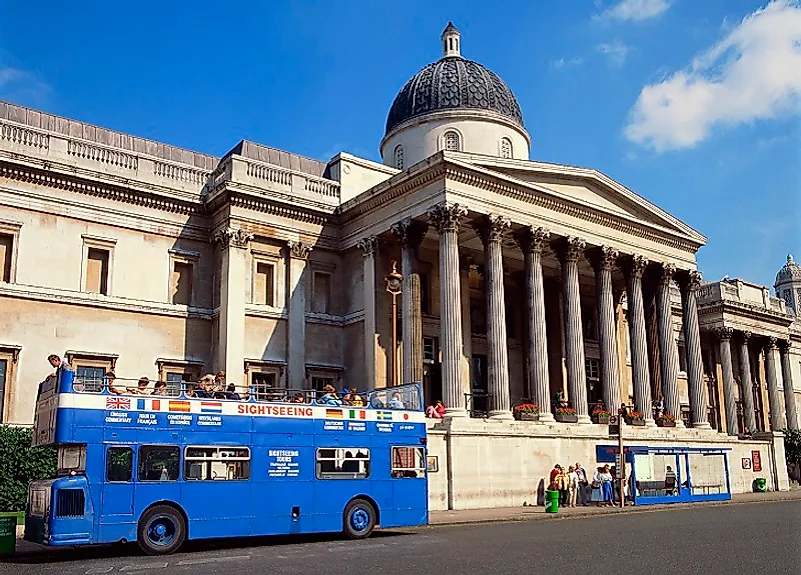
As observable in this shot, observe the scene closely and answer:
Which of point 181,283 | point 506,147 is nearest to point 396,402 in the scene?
point 181,283

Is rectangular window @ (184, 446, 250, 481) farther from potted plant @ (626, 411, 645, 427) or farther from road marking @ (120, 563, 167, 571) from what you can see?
potted plant @ (626, 411, 645, 427)

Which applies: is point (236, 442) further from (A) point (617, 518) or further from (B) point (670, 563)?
(A) point (617, 518)

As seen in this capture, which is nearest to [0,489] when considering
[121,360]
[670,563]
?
[121,360]

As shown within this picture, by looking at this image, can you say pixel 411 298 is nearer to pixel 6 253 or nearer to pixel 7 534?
pixel 6 253

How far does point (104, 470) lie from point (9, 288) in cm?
1530

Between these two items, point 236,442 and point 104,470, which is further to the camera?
point 236,442

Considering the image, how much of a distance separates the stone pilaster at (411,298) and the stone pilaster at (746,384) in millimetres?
30183

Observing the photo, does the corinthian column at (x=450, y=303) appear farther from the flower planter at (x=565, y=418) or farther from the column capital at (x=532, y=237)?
the flower planter at (x=565, y=418)

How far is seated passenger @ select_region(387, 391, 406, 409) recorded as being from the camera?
20.4 m

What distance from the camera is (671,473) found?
3166 centimetres

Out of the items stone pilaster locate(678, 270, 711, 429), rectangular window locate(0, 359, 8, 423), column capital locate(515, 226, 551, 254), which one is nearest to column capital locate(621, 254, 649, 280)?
stone pilaster locate(678, 270, 711, 429)

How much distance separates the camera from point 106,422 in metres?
16.3

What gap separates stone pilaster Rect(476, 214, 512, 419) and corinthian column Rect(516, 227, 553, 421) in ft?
4.50

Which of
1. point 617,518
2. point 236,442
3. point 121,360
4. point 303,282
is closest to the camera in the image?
point 236,442
